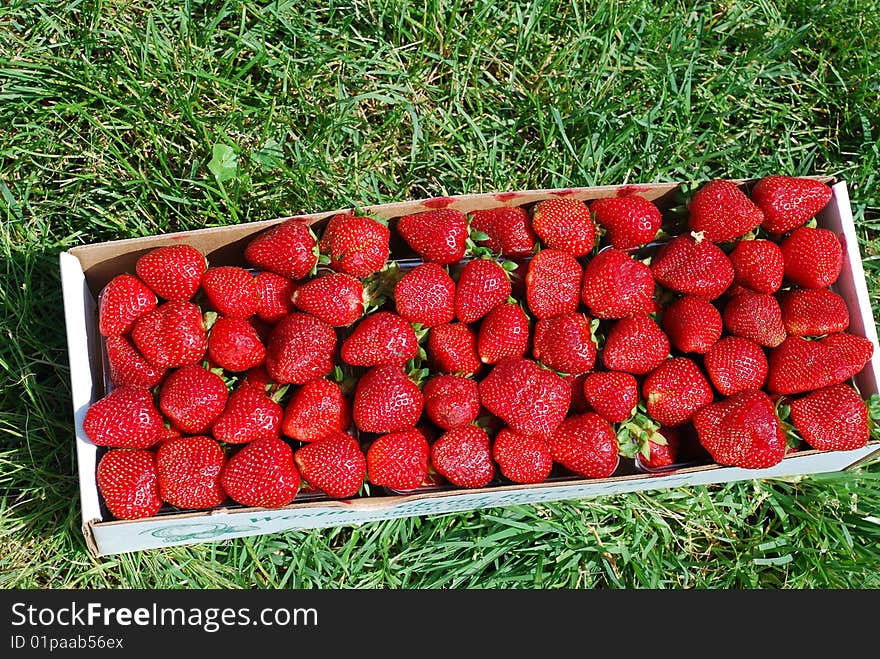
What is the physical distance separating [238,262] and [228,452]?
594 mm

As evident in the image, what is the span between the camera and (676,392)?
212 centimetres

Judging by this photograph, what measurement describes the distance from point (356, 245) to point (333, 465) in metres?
0.59

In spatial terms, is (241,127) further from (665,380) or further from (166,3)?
(665,380)

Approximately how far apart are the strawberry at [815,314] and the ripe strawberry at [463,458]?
0.95 meters

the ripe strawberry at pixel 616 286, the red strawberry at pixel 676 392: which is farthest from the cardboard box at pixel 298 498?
the ripe strawberry at pixel 616 286

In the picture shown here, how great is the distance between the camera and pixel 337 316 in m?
2.06

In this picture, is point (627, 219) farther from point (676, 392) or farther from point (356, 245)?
point (356, 245)

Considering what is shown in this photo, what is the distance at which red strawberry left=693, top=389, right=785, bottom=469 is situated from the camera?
6.77ft

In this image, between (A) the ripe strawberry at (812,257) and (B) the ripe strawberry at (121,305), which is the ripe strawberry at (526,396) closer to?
(A) the ripe strawberry at (812,257)

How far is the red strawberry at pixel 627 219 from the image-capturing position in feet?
7.36

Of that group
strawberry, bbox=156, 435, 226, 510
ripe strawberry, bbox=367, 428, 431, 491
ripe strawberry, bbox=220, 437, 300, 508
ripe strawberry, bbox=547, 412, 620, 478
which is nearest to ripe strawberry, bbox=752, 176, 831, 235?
ripe strawberry, bbox=547, 412, 620, 478

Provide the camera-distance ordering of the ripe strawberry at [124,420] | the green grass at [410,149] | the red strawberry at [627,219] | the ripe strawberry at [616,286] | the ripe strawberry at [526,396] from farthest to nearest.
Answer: the green grass at [410,149], the red strawberry at [627,219], the ripe strawberry at [616,286], the ripe strawberry at [526,396], the ripe strawberry at [124,420]

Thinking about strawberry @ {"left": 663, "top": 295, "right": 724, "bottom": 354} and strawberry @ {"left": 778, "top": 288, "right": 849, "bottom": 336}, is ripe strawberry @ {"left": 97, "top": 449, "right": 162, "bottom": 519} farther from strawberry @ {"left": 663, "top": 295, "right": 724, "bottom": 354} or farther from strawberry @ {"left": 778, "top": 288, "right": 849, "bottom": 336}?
strawberry @ {"left": 778, "top": 288, "right": 849, "bottom": 336}

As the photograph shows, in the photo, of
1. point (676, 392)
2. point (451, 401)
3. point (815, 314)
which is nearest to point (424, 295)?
point (451, 401)
